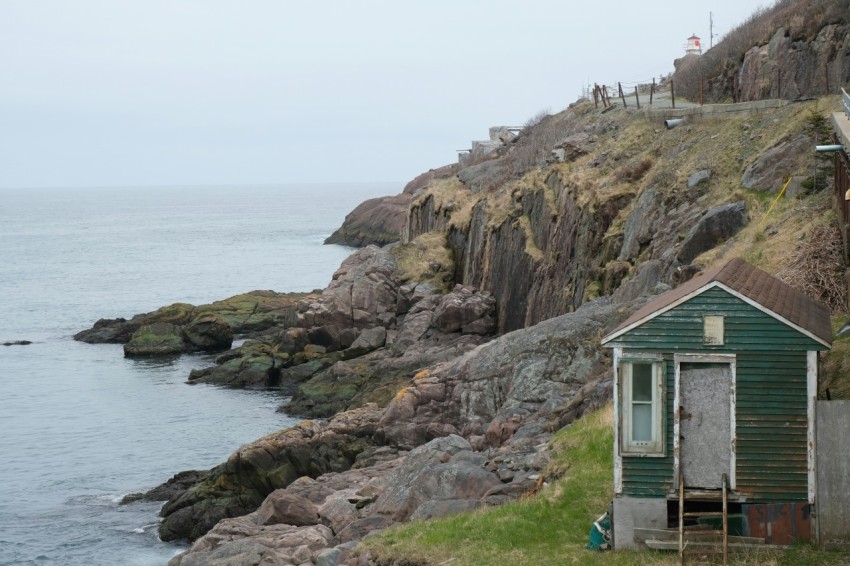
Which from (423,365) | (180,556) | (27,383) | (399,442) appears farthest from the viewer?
(27,383)

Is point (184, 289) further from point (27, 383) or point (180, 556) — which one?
point (180, 556)

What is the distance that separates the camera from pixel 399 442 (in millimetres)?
31922

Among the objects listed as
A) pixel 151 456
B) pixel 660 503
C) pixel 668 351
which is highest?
pixel 668 351

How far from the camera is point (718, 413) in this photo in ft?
49.5

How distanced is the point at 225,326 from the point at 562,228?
87.0ft

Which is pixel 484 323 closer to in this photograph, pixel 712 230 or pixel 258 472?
pixel 712 230

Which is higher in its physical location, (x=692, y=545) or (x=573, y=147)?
(x=573, y=147)

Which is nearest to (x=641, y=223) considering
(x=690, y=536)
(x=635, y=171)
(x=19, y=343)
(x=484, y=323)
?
(x=635, y=171)

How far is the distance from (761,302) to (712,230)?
59.7ft

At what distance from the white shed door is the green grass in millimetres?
1211

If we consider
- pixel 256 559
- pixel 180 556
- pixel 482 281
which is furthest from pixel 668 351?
pixel 482 281

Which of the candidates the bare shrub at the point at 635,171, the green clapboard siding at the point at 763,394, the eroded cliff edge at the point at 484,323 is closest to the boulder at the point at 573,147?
the eroded cliff edge at the point at 484,323

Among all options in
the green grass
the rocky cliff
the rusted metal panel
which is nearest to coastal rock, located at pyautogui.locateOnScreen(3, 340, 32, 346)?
the rocky cliff

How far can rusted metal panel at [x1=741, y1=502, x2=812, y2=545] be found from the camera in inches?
592
